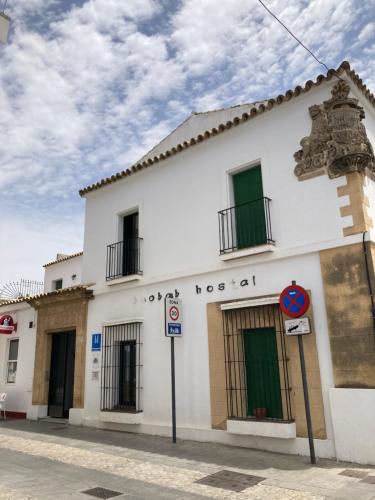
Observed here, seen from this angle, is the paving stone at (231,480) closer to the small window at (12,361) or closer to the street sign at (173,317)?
the street sign at (173,317)

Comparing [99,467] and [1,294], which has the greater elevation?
[1,294]

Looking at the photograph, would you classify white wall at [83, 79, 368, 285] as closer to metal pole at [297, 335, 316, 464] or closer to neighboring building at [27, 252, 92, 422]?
neighboring building at [27, 252, 92, 422]

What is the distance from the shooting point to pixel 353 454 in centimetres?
600

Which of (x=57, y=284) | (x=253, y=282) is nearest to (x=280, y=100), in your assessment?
(x=253, y=282)

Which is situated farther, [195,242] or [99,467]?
[195,242]

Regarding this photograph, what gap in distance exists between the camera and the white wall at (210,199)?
23.9ft

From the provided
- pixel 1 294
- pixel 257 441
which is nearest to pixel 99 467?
pixel 257 441

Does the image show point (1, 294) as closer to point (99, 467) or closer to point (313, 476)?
point (99, 467)

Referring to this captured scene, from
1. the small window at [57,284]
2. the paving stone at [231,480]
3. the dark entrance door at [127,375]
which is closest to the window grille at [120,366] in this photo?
the dark entrance door at [127,375]

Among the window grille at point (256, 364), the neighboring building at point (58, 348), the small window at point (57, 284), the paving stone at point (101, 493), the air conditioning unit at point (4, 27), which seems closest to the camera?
the paving stone at point (101, 493)

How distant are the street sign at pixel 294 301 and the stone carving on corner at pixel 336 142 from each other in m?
1.99

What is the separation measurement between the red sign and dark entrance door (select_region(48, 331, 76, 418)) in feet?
5.74

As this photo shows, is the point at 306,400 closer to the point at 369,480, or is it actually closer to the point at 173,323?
the point at 369,480

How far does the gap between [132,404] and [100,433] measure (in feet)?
2.85
